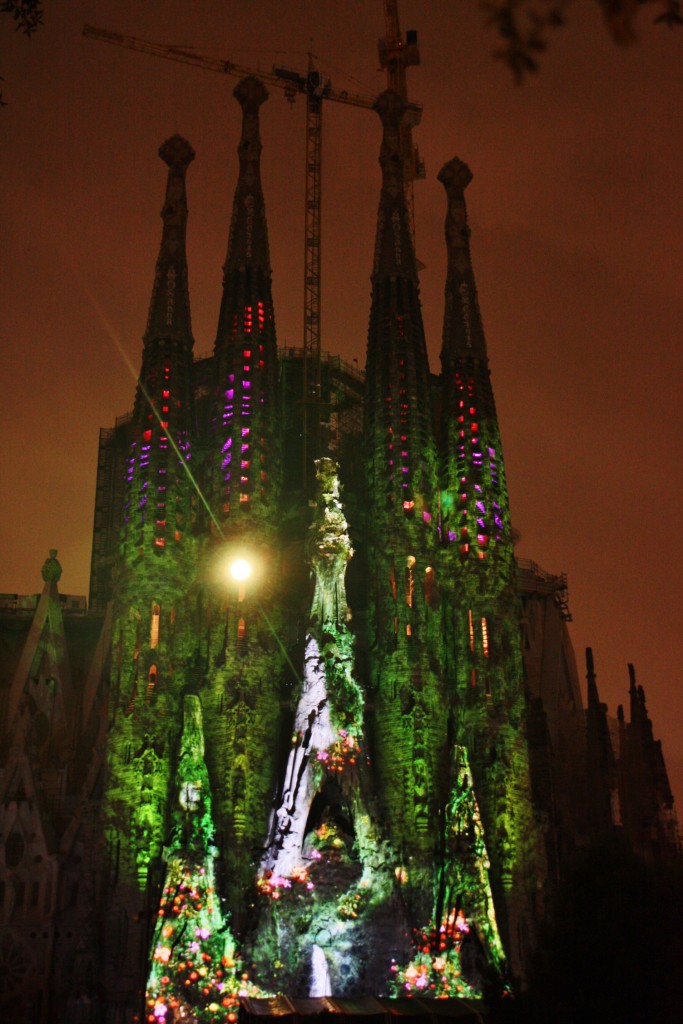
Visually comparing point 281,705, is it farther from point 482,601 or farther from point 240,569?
point 482,601

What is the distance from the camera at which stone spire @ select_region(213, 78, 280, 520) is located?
205 ft

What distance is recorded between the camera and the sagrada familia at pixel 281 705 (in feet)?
173

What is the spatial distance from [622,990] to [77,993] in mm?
31188

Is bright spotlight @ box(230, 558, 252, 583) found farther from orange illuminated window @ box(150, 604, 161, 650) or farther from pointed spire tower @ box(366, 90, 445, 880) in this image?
pointed spire tower @ box(366, 90, 445, 880)

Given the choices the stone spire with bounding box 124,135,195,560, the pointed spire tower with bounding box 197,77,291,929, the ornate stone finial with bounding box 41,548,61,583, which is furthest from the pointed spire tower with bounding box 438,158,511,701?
the ornate stone finial with bounding box 41,548,61,583

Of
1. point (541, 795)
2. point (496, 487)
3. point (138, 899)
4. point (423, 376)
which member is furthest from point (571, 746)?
point (138, 899)

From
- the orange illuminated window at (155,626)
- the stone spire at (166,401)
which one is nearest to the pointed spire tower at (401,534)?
the stone spire at (166,401)

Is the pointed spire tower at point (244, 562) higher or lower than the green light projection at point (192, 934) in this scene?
higher

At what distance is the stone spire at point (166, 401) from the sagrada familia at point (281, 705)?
6.0 inches

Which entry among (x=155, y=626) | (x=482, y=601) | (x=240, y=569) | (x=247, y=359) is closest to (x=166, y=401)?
(x=247, y=359)

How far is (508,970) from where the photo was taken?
5191cm

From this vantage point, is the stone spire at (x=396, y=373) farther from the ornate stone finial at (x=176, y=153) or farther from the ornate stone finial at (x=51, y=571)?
the ornate stone finial at (x=51, y=571)

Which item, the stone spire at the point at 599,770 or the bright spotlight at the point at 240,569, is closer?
the bright spotlight at the point at 240,569

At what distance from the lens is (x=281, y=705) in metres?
60.0
